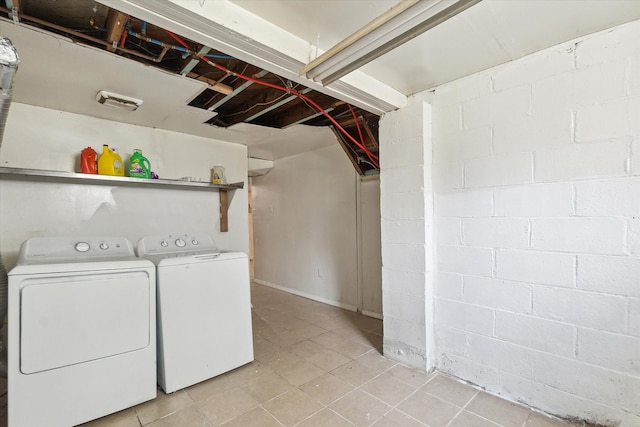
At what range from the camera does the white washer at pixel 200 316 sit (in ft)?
6.32

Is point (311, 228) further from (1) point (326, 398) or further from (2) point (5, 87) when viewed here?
(2) point (5, 87)

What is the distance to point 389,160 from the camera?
228 centimetres

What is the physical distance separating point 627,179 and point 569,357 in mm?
970

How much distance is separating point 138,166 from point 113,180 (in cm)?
25

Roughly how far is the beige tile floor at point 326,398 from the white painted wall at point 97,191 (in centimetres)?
149

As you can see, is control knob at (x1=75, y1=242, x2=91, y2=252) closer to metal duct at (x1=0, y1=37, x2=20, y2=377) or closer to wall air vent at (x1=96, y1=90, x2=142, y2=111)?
metal duct at (x1=0, y1=37, x2=20, y2=377)

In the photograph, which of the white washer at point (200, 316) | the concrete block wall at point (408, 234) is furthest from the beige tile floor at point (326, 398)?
the concrete block wall at point (408, 234)

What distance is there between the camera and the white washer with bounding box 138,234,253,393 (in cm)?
193

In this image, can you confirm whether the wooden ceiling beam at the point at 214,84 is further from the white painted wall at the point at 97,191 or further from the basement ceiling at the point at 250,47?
the white painted wall at the point at 97,191

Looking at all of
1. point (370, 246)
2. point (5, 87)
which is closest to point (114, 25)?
point (5, 87)

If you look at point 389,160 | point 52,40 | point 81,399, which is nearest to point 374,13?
point 389,160

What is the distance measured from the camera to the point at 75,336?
1631 mm

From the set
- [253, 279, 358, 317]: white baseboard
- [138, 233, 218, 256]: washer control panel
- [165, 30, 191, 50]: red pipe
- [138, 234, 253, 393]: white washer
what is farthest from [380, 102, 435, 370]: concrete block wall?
[138, 233, 218, 256]: washer control panel

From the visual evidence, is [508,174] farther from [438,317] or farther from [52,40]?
[52,40]
